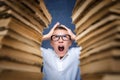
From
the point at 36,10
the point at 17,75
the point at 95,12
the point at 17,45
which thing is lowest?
the point at 17,75

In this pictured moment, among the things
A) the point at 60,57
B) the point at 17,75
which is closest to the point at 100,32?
the point at 17,75

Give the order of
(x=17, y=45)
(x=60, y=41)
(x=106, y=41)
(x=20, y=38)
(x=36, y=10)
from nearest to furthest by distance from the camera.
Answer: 1. (x=106, y=41)
2. (x=17, y=45)
3. (x=20, y=38)
4. (x=36, y=10)
5. (x=60, y=41)

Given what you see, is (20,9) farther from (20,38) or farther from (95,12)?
(95,12)

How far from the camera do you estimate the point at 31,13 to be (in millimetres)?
3471

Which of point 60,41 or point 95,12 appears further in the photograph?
point 60,41

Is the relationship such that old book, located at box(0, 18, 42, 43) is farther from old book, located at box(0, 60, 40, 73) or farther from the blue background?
the blue background

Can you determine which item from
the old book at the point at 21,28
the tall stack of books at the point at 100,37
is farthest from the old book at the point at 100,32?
the old book at the point at 21,28

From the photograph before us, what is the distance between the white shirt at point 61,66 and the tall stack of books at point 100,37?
318cm

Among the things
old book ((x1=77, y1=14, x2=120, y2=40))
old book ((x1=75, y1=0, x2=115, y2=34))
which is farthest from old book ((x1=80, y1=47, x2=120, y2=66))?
old book ((x1=75, y1=0, x2=115, y2=34))

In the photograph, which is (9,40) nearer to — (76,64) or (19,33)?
(19,33)

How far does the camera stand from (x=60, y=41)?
21.1 ft

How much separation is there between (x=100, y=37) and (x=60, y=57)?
4342mm

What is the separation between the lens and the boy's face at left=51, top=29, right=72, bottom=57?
6.32 metres

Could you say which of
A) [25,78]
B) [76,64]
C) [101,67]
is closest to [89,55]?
[101,67]
